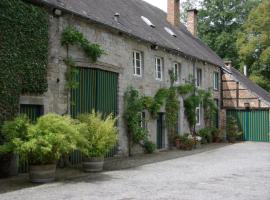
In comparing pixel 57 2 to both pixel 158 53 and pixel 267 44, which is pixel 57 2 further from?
pixel 267 44

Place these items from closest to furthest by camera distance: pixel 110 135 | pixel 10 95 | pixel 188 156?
pixel 10 95, pixel 110 135, pixel 188 156

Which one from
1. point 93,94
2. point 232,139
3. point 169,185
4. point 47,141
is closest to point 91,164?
point 47,141

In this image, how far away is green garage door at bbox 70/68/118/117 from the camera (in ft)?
48.8

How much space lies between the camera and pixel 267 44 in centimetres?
3572

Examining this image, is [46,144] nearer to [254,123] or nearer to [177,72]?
[177,72]

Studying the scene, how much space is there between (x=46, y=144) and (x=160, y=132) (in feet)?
36.8

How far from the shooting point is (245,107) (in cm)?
2922

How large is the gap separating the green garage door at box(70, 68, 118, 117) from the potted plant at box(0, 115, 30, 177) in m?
3.20

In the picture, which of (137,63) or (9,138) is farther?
(137,63)

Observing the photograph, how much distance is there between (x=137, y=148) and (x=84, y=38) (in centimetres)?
599

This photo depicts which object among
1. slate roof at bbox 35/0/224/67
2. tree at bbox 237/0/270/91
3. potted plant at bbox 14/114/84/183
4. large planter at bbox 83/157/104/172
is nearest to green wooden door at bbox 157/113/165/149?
slate roof at bbox 35/0/224/67

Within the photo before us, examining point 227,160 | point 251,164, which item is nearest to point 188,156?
point 227,160

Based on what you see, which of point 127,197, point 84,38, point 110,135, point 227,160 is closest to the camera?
point 127,197

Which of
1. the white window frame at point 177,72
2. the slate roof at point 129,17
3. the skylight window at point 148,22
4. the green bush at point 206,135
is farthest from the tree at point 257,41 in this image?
the skylight window at point 148,22
